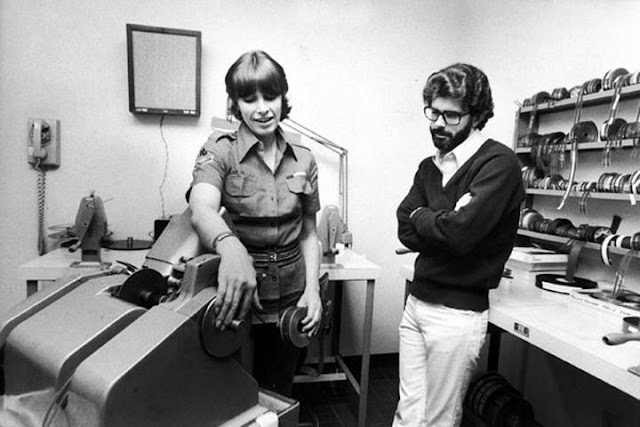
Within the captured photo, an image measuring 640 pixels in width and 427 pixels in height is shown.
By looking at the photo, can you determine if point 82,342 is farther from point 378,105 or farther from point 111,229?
point 378,105

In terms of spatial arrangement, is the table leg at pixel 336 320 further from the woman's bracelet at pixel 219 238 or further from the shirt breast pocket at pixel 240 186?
the woman's bracelet at pixel 219 238

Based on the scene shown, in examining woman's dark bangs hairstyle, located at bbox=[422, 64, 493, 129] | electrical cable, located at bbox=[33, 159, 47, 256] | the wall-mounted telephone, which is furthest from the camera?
electrical cable, located at bbox=[33, 159, 47, 256]

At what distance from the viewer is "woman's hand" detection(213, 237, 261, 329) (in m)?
0.75

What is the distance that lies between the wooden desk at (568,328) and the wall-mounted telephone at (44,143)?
2236 millimetres

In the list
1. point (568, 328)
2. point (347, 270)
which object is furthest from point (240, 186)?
point (568, 328)

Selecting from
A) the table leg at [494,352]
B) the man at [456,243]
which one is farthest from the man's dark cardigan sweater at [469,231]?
the table leg at [494,352]

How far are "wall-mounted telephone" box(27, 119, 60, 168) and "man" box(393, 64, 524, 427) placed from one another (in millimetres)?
1913

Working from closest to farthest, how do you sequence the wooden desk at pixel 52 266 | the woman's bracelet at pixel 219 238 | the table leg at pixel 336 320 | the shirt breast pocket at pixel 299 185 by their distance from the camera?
1. the woman's bracelet at pixel 219 238
2. the shirt breast pocket at pixel 299 185
3. the wooden desk at pixel 52 266
4. the table leg at pixel 336 320

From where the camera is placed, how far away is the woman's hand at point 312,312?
0.98 meters

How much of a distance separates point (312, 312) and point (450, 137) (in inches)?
31.0

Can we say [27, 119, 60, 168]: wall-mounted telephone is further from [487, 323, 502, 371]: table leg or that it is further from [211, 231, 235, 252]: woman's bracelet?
[487, 323, 502, 371]: table leg

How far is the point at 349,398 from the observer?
2.60 m

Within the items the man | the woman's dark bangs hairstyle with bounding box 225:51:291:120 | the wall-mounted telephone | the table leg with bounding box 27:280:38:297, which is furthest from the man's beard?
the wall-mounted telephone

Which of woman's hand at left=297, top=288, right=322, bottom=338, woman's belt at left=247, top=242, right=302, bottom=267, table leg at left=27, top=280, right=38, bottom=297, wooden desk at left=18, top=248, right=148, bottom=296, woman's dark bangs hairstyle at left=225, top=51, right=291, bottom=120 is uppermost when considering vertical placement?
woman's dark bangs hairstyle at left=225, top=51, right=291, bottom=120
